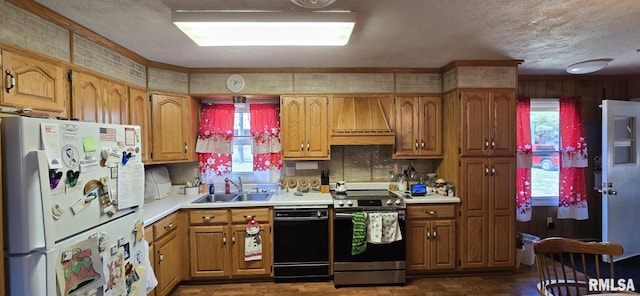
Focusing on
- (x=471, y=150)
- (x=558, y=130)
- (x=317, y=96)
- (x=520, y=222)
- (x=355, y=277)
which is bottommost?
(x=355, y=277)

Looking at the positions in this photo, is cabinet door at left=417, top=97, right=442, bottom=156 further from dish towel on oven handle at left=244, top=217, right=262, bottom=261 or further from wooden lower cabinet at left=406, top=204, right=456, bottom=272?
dish towel on oven handle at left=244, top=217, right=262, bottom=261

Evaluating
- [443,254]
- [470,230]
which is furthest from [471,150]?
[443,254]

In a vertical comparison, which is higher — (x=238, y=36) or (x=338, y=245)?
(x=238, y=36)

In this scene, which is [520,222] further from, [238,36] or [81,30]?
[81,30]

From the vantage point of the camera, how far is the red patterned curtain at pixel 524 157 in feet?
11.7

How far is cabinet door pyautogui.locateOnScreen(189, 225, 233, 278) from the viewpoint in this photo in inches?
112

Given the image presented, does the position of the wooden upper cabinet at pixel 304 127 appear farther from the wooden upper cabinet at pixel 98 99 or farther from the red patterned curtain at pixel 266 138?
the wooden upper cabinet at pixel 98 99

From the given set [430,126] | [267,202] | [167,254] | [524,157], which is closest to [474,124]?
[430,126]

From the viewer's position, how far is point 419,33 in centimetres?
219

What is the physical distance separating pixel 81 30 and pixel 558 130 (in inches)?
208

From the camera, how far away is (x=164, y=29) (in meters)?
2.08

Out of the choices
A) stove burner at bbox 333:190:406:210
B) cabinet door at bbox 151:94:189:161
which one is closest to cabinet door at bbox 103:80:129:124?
cabinet door at bbox 151:94:189:161

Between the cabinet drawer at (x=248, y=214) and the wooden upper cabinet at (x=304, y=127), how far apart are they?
704mm

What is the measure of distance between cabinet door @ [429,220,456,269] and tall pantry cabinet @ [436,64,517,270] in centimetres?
9
